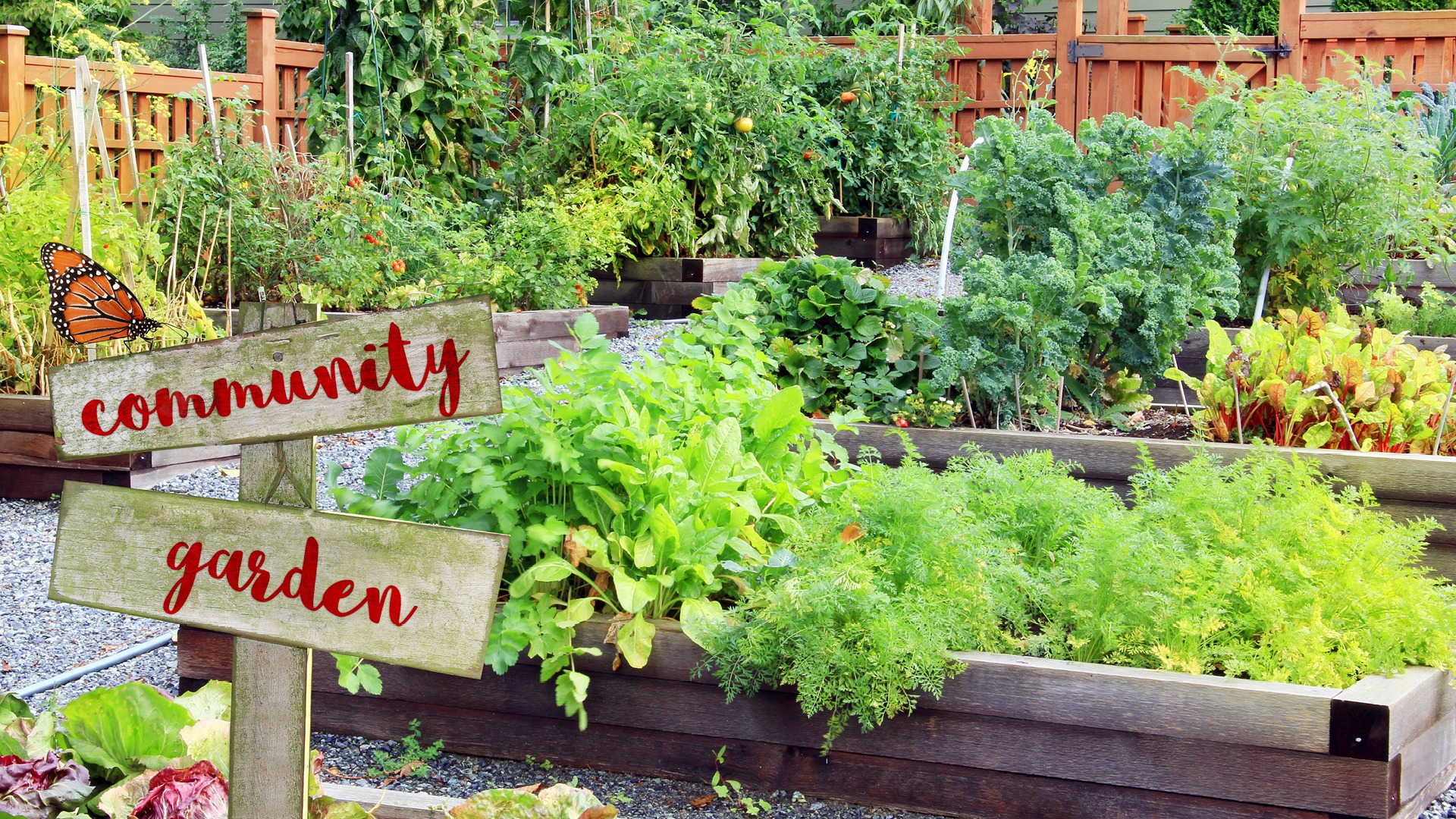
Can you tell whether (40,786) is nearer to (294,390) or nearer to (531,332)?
(294,390)

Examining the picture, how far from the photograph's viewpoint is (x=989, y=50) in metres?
8.96

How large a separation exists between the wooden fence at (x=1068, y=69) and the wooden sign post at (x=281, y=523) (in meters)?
5.12

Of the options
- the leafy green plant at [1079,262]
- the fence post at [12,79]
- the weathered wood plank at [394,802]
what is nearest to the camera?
the weathered wood plank at [394,802]

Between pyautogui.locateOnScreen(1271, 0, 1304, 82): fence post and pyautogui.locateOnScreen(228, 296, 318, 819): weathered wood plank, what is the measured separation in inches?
304

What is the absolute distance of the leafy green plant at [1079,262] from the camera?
11.7ft

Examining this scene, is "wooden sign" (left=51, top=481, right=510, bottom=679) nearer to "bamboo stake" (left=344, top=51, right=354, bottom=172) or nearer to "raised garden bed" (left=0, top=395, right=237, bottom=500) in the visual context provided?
"raised garden bed" (left=0, top=395, right=237, bottom=500)

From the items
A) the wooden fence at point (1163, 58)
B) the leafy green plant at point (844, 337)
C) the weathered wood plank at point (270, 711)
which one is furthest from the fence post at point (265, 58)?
the weathered wood plank at point (270, 711)

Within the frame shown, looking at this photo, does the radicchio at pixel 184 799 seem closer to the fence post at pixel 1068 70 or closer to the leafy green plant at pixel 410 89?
the leafy green plant at pixel 410 89

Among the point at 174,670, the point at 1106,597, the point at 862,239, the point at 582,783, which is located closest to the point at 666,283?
the point at 862,239

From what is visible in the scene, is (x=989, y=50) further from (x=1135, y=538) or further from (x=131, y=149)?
(x=1135, y=538)

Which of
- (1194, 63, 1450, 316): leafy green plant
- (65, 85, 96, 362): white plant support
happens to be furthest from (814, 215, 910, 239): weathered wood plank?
(65, 85, 96, 362): white plant support

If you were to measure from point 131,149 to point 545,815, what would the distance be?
4576mm

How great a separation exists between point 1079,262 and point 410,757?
231 centimetres

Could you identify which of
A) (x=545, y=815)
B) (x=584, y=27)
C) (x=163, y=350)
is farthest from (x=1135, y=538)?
(x=584, y=27)
